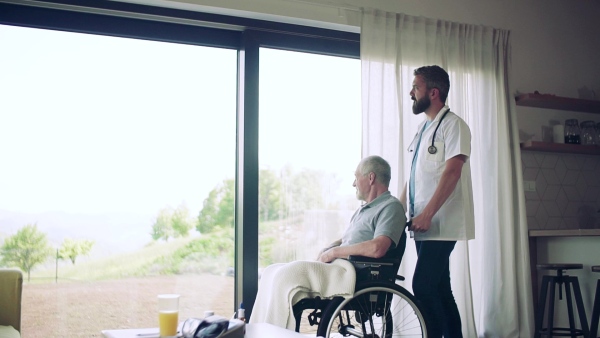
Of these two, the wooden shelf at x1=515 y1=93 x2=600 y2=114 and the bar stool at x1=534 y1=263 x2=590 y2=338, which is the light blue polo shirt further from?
the wooden shelf at x1=515 y1=93 x2=600 y2=114

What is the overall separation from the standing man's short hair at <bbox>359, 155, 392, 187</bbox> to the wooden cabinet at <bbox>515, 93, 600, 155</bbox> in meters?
1.53

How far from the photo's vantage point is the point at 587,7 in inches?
191

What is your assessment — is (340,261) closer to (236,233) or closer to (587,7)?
(236,233)

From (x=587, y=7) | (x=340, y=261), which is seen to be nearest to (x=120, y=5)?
(x=340, y=261)

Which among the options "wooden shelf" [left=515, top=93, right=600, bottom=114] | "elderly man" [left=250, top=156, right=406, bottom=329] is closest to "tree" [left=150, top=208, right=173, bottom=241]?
"elderly man" [left=250, top=156, right=406, bottom=329]

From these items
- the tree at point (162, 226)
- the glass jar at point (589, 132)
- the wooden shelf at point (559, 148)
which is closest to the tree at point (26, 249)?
the tree at point (162, 226)

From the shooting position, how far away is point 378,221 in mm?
3018

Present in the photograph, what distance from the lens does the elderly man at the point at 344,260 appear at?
2738 mm

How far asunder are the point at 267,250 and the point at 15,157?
1.46m

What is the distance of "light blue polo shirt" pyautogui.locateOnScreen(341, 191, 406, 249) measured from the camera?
2951 millimetres

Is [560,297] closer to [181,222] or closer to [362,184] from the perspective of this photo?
[362,184]

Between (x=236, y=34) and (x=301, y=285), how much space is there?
1.78m

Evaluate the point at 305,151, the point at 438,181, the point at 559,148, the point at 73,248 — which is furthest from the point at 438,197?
the point at 73,248

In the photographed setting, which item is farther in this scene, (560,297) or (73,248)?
(560,297)
